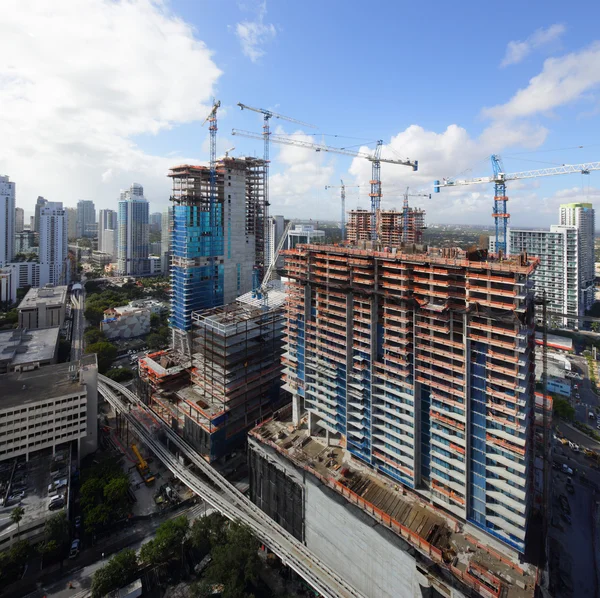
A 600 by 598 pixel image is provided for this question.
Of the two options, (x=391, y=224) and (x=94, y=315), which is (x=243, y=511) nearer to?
(x=94, y=315)

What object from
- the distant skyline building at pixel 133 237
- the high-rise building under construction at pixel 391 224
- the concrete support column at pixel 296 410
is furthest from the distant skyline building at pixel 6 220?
the concrete support column at pixel 296 410

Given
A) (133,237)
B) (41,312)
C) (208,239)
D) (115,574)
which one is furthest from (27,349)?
(133,237)

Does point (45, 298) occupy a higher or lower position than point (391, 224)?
lower

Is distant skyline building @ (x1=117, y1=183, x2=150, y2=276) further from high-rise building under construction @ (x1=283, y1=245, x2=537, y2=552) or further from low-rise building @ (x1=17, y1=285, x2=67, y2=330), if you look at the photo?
high-rise building under construction @ (x1=283, y1=245, x2=537, y2=552)

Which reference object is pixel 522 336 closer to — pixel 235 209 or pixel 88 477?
pixel 88 477

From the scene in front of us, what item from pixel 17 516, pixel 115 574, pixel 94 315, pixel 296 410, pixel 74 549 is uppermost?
pixel 94 315

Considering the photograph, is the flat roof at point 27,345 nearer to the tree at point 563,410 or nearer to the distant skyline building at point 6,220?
the distant skyline building at point 6,220
